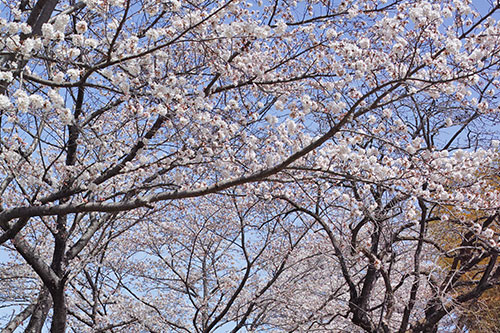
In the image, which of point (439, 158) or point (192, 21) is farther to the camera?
point (439, 158)

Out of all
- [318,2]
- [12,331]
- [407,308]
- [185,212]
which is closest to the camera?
[318,2]

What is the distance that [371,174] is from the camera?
4961 mm

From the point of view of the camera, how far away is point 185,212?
9.73 m

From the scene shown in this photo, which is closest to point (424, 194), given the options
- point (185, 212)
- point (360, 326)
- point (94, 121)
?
point (360, 326)

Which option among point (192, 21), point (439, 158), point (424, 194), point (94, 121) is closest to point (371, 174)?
point (424, 194)

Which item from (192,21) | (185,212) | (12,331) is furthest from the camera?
(185,212)

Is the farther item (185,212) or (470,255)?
(185,212)

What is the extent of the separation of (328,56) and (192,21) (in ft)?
6.02

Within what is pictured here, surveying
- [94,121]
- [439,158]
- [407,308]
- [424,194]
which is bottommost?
[407,308]

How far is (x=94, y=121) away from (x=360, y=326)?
196 inches

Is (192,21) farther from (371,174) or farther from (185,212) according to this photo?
(185,212)

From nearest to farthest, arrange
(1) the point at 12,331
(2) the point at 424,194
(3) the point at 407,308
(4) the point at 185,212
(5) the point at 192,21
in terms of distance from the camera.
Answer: (5) the point at 192,21 → (2) the point at 424,194 → (3) the point at 407,308 → (1) the point at 12,331 → (4) the point at 185,212

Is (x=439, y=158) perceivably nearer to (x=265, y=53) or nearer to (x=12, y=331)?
(x=265, y=53)

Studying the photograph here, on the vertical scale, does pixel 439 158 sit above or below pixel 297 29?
below
